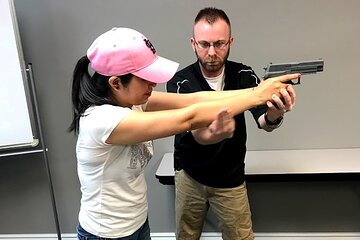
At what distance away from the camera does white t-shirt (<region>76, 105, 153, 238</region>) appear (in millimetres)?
1155

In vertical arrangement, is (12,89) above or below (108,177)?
above

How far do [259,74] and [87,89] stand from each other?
1.39 m

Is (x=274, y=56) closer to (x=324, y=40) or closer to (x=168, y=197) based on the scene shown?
(x=324, y=40)

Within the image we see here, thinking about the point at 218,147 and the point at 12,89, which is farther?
the point at 12,89

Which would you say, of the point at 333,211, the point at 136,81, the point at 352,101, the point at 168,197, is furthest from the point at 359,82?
the point at 136,81

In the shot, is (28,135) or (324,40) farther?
(28,135)

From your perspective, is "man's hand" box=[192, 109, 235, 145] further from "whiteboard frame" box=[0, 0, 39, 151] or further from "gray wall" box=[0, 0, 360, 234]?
"whiteboard frame" box=[0, 0, 39, 151]

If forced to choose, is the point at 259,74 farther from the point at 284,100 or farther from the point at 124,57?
the point at 124,57

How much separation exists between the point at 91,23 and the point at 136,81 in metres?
1.42

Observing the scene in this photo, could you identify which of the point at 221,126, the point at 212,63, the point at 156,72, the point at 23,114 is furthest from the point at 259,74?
the point at 23,114

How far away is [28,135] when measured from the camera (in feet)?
7.96

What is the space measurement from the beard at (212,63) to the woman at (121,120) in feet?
1.50

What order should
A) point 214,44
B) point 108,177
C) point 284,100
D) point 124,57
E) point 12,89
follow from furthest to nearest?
point 12,89 < point 214,44 < point 284,100 < point 108,177 < point 124,57

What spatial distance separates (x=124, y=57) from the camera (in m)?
1.12
